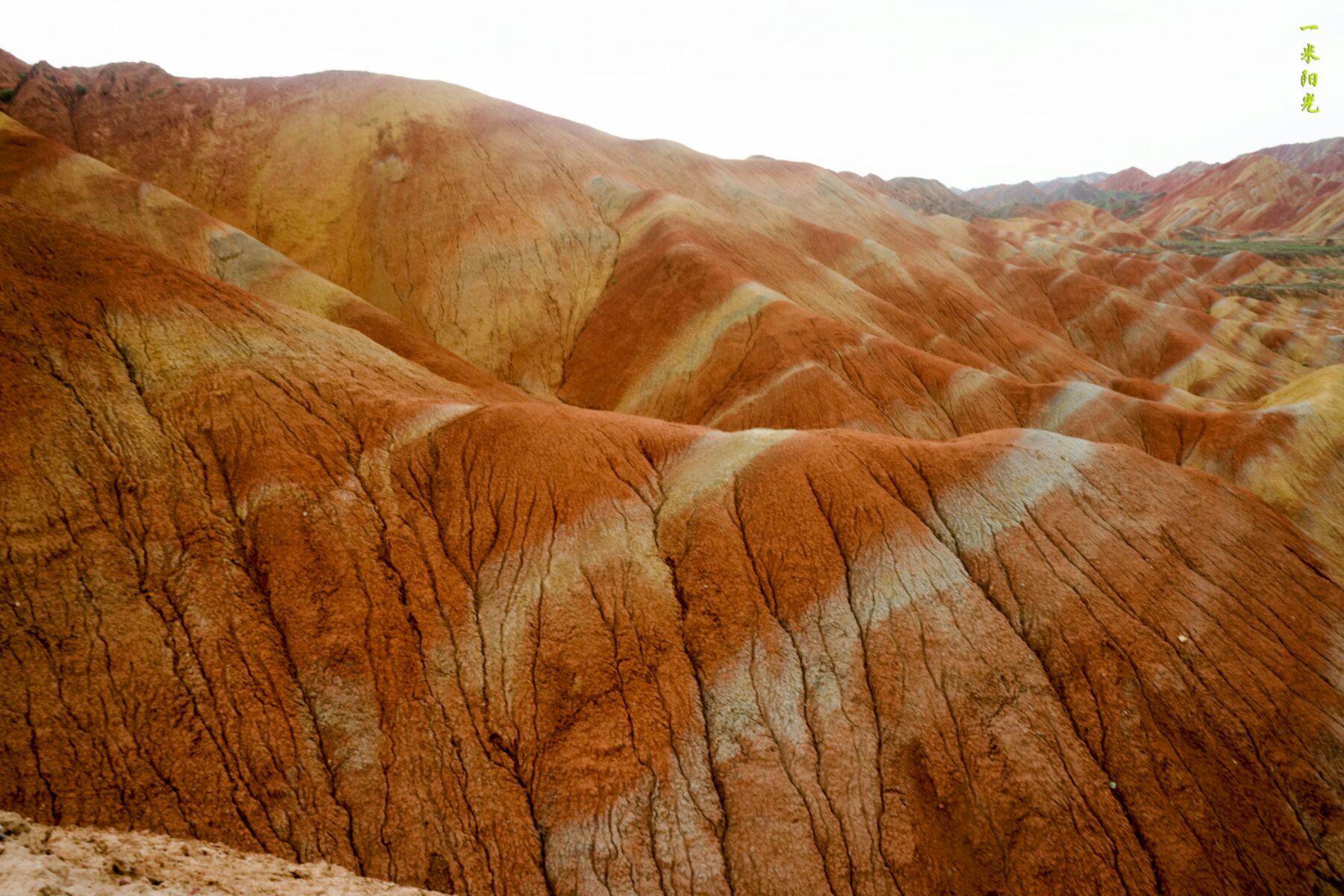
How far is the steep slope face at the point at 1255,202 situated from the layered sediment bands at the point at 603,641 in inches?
5002

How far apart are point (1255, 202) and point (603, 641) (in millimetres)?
160890

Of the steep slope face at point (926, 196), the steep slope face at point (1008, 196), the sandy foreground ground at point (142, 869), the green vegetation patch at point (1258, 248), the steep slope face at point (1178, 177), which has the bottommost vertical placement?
the sandy foreground ground at point (142, 869)

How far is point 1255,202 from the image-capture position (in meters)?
116

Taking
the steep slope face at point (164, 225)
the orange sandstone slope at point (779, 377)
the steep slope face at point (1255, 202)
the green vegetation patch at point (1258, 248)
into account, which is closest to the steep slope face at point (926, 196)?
the green vegetation patch at point (1258, 248)

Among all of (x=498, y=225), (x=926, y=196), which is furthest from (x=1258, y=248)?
(x=498, y=225)

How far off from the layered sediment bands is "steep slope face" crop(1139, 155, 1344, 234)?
12706cm

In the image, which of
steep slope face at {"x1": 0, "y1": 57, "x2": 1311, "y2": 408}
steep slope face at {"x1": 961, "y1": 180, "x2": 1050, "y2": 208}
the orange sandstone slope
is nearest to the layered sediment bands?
the orange sandstone slope

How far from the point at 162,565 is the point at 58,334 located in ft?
19.2

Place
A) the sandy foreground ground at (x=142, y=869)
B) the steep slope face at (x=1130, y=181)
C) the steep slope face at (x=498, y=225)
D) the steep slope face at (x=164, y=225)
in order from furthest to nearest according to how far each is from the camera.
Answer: the steep slope face at (x=1130, y=181) → the steep slope face at (x=498, y=225) → the steep slope face at (x=164, y=225) → the sandy foreground ground at (x=142, y=869)

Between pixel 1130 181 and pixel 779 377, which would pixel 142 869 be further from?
pixel 1130 181

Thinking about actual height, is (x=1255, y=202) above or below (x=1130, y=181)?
below

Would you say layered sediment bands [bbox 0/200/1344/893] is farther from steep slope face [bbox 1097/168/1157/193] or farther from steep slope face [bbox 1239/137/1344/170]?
steep slope face [bbox 1097/168/1157/193]

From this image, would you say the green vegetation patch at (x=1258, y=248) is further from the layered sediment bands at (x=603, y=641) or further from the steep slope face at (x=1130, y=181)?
the steep slope face at (x=1130, y=181)

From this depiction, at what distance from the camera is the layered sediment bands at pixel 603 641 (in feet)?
32.3
